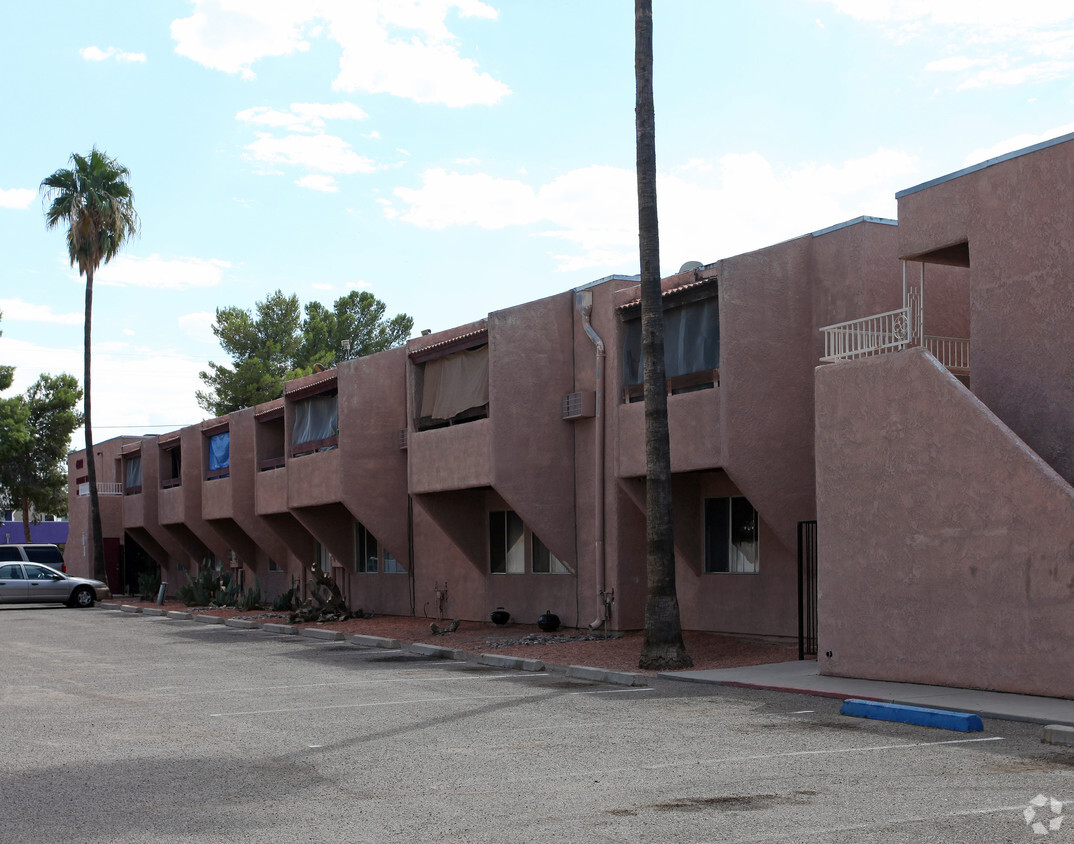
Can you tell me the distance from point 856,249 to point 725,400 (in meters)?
2.89

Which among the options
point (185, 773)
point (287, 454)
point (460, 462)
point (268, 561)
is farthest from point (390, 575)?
point (185, 773)

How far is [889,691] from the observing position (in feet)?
42.8

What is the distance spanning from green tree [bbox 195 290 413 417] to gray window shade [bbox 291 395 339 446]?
1009 inches

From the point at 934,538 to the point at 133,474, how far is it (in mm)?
40354

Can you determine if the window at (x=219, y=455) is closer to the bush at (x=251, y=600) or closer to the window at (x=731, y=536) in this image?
the bush at (x=251, y=600)

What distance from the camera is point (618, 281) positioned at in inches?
852

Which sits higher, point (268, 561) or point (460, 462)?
point (460, 462)

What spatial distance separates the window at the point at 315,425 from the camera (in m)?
29.9

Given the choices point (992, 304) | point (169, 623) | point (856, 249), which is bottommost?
point (169, 623)

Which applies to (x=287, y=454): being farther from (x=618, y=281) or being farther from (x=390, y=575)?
(x=618, y=281)

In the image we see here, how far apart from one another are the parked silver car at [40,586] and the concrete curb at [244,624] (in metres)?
11.0

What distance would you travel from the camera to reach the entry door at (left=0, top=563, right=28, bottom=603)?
3741cm

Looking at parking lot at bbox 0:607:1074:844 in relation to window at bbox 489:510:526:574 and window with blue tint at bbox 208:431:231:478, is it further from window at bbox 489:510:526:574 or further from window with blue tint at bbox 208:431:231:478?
window with blue tint at bbox 208:431:231:478

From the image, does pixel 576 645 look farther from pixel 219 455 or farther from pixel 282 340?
pixel 282 340
